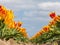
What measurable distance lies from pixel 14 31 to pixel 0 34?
1.63 m

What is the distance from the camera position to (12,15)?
10.1 meters

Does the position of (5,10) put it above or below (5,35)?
above

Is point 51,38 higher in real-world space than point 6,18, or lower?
lower

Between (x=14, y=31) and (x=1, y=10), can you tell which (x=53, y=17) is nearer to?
(x=14, y=31)

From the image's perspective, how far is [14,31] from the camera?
34.6ft

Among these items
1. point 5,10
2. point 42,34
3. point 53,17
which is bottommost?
point 42,34

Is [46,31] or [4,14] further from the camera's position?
[46,31]

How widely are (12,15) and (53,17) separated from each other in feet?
12.9

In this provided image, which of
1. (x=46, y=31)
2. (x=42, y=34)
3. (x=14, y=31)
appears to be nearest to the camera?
(x=14, y=31)

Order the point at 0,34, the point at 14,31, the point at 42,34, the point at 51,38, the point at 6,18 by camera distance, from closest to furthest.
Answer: the point at 0,34 → the point at 6,18 → the point at 14,31 → the point at 51,38 → the point at 42,34

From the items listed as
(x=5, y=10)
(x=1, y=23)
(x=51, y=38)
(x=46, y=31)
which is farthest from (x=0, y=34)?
(x=46, y=31)

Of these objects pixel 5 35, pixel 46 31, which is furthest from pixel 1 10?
pixel 46 31

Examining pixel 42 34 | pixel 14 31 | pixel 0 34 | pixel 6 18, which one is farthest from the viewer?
pixel 42 34

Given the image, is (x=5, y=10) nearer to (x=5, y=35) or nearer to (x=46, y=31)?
(x=5, y=35)
